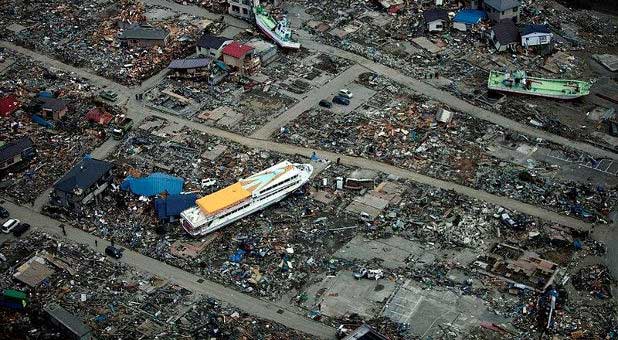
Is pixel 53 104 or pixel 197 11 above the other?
pixel 53 104

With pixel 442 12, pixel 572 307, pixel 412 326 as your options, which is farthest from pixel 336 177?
pixel 442 12

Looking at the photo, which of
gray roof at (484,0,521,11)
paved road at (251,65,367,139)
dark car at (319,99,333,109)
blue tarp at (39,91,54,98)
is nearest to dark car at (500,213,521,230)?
dark car at (319,99,333,109)

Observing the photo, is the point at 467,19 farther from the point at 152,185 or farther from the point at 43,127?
the point at 43,127

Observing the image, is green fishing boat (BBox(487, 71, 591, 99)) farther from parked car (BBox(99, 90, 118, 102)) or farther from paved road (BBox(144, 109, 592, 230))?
parked car (BBox(99, 90, 118, 102))

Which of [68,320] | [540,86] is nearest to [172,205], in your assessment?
[68,320]

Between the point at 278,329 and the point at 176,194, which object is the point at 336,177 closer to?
the point at 176,194

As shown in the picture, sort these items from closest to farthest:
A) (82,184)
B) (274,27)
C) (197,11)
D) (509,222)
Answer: (509,222)
(82,184)
(274,27)
(197,11)

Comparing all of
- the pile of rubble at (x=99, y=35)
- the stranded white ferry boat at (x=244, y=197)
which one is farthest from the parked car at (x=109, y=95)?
the stranded white ferry boat at (x=244, y=197)
